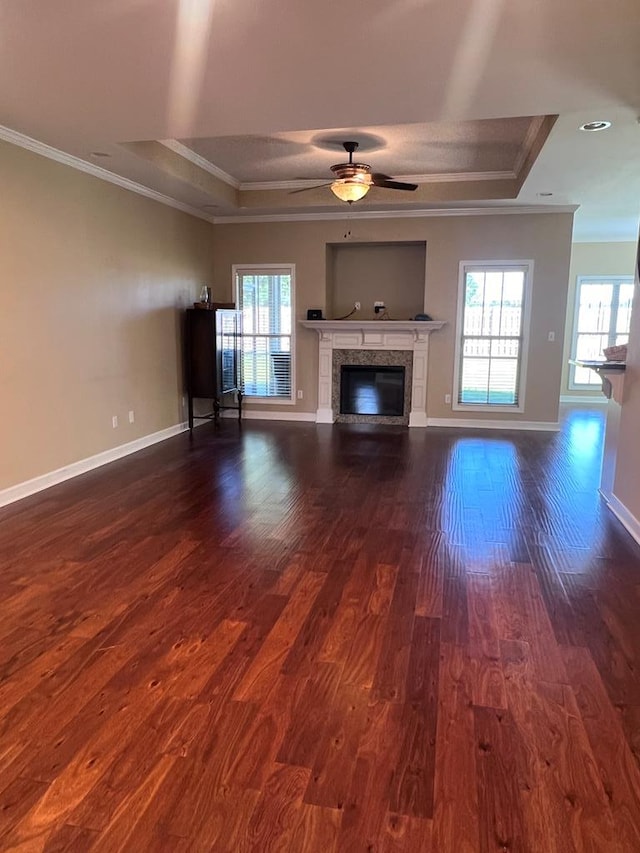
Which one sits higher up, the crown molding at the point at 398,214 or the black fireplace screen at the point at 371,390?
the crown molding at the point at 398,214

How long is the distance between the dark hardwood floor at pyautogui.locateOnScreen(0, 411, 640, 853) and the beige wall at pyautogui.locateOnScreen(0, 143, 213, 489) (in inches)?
29.3

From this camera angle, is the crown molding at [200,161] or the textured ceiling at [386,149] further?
the crown molding at [200,161]

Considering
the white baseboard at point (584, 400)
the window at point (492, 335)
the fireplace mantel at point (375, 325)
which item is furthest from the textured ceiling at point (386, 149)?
the white baseboard at point (584, 400)

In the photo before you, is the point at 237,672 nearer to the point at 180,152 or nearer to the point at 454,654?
the point at 454,654

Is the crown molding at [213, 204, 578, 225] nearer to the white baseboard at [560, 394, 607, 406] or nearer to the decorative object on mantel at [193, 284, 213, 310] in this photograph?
the decorative object on mantel at [193, 284, 213, 310]

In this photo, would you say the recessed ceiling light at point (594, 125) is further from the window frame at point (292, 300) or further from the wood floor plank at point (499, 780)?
the window frame at point (292, 300)

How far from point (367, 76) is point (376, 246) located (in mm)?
4741

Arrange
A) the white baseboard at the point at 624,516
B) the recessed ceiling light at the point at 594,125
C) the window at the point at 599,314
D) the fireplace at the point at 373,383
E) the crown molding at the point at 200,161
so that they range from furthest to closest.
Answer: the window at the point at 599,314
the fireplace at the point at 373,383
the crown molding at the point at 200,161
the recessed ceiling light at the point at 594,125
the white baseboard at the point at 624,516

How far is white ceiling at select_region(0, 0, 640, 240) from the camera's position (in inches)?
102

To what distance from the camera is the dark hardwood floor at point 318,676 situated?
1564 mm

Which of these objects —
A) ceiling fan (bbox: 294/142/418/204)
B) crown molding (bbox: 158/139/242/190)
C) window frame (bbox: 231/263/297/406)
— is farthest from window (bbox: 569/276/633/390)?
crown molding (bbox: 158/139/242/190)

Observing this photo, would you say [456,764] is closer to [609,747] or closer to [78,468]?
[609,747]

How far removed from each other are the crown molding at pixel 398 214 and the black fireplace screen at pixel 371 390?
1.95 metres

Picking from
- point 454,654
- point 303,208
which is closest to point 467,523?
point 454,654
